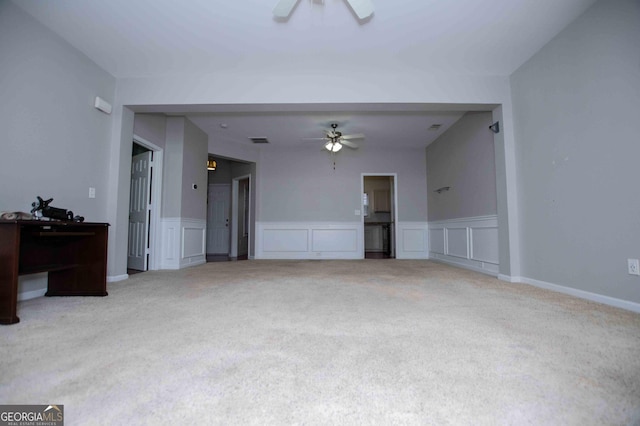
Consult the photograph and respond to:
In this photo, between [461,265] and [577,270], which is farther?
[461,265]

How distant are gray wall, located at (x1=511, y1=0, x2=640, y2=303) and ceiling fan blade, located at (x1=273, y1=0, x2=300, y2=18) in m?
2.53

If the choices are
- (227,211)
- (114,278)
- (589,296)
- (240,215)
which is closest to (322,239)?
(240,215)

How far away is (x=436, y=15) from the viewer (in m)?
2.48

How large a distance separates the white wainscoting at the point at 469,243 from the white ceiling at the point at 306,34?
1.86 meters

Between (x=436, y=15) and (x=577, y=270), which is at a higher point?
(x=436, y=15)

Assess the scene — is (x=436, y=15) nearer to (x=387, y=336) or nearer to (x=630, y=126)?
(x=630, y=126)

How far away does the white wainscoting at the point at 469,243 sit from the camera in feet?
12.8

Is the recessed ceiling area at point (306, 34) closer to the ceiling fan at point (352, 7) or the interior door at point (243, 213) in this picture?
the ceiling fan at point (352, 7)

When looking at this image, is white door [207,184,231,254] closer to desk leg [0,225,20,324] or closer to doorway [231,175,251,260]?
doorway [231,175,251,260]

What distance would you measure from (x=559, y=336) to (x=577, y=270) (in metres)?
1.44

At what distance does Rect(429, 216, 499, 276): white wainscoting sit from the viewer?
12.8 feet

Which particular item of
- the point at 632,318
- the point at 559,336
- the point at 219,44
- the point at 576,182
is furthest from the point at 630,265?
the point at 219,44

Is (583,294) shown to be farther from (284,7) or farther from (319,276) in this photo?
(284,7)

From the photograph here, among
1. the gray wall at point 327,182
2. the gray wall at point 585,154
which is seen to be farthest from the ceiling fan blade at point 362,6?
the gray wall at point 327,182
